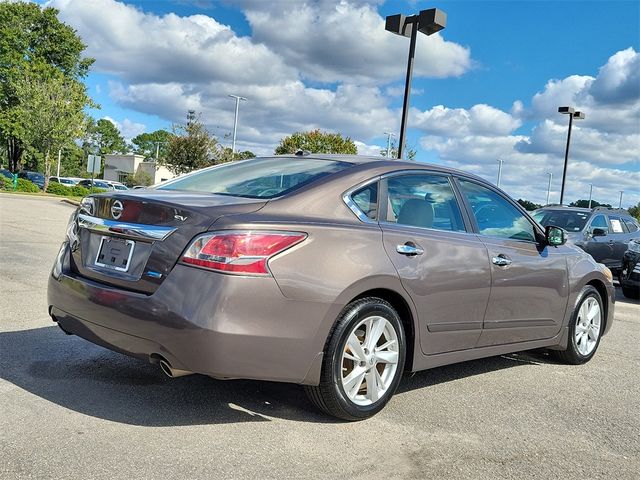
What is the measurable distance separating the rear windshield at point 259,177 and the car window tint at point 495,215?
1.18 metres

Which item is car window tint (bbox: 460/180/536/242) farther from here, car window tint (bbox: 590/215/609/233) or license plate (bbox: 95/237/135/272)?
car window tint (bbox: 590/215/609/233)

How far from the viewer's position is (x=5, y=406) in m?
3.49

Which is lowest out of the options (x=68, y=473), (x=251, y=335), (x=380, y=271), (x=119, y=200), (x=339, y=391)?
(x=68, y=473)

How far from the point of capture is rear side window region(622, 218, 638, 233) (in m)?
13.7

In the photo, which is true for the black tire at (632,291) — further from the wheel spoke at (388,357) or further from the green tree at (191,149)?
the green tree at (191,149)

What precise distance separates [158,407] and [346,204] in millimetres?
1656

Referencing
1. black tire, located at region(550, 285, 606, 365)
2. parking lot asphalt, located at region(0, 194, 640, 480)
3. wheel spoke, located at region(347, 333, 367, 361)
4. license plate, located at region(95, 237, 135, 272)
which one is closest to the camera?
parking lot asphalt, located at region(0, 194, 640, 480)

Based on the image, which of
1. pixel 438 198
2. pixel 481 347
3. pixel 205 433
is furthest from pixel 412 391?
pixel 205 433

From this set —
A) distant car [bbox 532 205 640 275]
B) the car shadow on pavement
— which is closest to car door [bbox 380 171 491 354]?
the car shadow on pavement

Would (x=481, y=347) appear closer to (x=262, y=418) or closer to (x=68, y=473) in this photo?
(x=262, y=418)

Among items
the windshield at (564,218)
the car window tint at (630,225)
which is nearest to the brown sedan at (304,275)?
the windshield at (564,218)

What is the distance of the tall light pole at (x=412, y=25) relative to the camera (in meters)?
12.1

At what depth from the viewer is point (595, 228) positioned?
1210 centimetres

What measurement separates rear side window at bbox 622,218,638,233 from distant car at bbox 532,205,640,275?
0.76 ft
